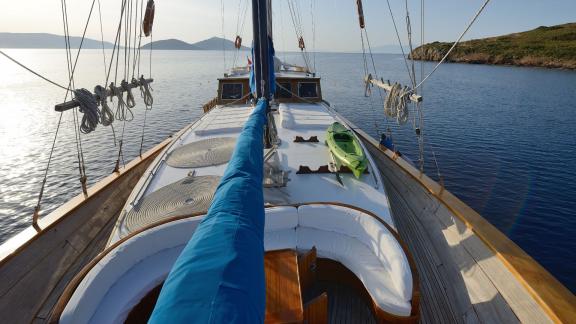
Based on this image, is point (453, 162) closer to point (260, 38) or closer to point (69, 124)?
point (260, 38)

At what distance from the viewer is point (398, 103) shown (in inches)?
270

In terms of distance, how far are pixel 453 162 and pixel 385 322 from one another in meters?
15.5

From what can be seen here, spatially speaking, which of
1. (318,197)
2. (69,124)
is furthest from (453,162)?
(69,124)

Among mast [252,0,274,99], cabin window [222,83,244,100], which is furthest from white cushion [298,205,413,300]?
cabin window [222,83,244,100]

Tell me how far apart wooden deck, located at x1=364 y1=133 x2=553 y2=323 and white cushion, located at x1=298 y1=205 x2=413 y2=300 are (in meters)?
1.44

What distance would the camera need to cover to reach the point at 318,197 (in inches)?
247

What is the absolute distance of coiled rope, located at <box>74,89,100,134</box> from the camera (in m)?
4.79

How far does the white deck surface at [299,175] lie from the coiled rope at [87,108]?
185 centimetres

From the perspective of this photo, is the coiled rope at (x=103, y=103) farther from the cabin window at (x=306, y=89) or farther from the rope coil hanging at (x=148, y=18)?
the cabin window at (x=306, y=89)

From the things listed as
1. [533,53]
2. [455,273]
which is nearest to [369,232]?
[455,273]

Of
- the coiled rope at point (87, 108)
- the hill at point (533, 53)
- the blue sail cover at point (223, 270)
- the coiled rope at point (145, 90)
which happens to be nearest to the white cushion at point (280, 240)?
the blue sail cover at point (223, 270)

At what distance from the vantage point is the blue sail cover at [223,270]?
64.5 inches

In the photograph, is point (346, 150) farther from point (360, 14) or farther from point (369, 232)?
point (360, 14)

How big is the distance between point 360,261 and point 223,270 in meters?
3.20
